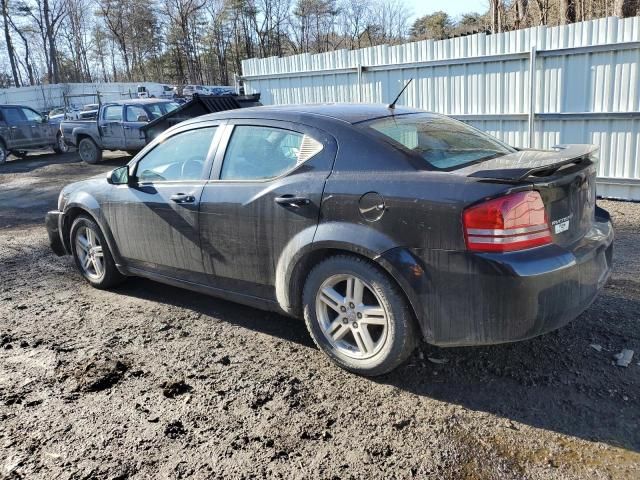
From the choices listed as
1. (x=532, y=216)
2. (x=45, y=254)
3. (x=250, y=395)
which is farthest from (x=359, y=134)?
(x=45, y=254)

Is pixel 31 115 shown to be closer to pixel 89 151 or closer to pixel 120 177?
pixel 89 151

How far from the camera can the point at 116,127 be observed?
51.4 ft

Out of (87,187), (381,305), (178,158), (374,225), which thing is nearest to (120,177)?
(87,187)

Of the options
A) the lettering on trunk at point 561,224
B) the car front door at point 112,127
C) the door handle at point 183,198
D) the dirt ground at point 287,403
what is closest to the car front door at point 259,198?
the door handle at point 183,198

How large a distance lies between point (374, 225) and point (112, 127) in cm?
1454

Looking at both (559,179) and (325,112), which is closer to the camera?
(559,179)

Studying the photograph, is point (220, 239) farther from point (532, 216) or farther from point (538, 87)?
point (538, 87)

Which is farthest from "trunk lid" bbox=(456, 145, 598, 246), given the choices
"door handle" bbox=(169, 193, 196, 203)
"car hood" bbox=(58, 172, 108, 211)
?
"car hood" bbox=(58, 172, 108, 211)

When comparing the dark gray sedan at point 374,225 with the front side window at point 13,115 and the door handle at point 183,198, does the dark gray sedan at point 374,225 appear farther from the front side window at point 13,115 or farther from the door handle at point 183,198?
the front side window at point 13,115

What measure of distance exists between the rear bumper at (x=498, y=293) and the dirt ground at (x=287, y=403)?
0.45m

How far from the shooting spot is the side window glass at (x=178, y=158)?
412cm

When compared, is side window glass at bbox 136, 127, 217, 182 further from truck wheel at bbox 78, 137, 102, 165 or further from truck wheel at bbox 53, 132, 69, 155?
truck wheel at bbox 53, 132, 69, 155

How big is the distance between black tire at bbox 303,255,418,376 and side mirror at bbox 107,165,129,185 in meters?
2.11

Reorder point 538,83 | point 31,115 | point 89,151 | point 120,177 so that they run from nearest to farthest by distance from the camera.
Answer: point 120,177, point 538,83, point 89,151, point 31,115
